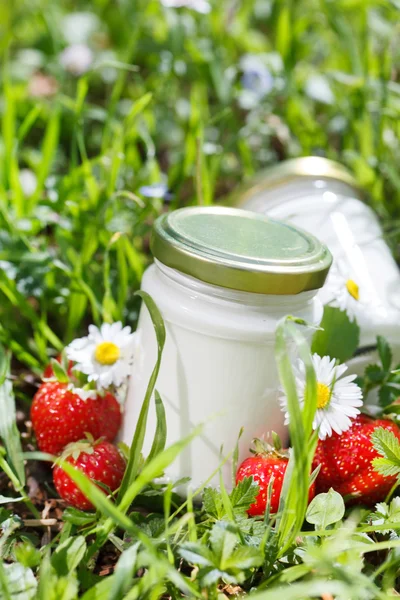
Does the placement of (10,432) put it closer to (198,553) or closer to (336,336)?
(198,553)

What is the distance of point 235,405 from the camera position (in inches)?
30.4

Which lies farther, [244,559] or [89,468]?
[89,468]

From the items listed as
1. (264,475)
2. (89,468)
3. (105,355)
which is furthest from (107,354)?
(264,475)

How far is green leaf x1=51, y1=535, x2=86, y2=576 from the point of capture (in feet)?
2.06

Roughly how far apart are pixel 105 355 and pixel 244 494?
0.82 ft

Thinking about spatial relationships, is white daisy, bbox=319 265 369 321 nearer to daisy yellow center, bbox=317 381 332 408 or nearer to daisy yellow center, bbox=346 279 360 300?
daisy yellow center, bbox=346 279 360 300

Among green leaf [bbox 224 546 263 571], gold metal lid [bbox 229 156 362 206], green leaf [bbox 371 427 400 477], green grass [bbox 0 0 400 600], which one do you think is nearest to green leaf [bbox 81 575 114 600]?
green grass [bbox 0 0 400 600]

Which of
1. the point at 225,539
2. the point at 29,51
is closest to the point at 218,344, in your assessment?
the point at 225,539

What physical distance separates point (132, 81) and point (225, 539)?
1.47 metres

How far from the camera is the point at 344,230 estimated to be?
3.20ft

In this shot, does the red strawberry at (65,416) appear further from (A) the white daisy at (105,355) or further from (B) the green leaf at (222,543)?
(B) the green leaf at (222,543)

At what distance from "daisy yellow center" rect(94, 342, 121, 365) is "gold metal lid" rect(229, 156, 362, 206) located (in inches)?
14.4

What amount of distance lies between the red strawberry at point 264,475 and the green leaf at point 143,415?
0.12 metres

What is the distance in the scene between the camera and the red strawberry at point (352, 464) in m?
0.78
